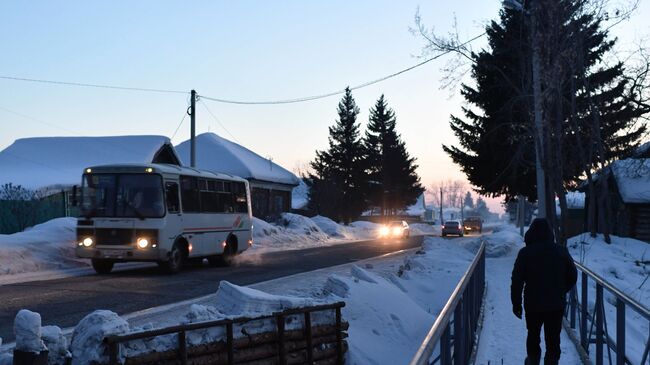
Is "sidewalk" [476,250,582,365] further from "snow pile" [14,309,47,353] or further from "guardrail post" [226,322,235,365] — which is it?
"snow pile" [14,309,47,353]

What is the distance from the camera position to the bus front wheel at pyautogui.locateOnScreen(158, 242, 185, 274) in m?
16.9

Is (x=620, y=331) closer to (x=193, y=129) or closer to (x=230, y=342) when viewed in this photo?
(x=230, y=342)

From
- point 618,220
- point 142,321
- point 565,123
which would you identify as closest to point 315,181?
point 618,220

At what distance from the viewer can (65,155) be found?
37.8m

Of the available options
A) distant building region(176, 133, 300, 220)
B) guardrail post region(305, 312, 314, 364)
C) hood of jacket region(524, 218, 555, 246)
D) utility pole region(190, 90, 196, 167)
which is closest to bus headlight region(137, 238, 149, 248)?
guardrail post region(305, 312, 314, 364)

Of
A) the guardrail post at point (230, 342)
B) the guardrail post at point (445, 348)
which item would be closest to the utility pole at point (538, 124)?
the guardrail post at point (230, 342)

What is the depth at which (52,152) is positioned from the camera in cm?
3816

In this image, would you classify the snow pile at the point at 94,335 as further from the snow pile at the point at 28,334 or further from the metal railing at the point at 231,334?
the snow pile at the point at 28,334

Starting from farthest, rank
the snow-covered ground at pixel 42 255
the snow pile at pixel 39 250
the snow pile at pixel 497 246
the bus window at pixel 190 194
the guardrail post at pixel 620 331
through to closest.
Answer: the snow pile at pixel 497 246, the bus window at pixel 190 194, the snow pile at pixel 39 250, the snow-covered ground at pixel 42 255, the guardrail post at pixel 620 331

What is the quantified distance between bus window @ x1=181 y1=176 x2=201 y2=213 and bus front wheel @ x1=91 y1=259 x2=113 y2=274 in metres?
2.46

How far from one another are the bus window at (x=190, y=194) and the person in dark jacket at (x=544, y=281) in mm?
12470

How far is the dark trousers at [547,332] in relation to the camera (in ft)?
21.7

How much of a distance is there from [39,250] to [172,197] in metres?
5.08

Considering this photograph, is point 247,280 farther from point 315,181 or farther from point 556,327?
point 315,181
